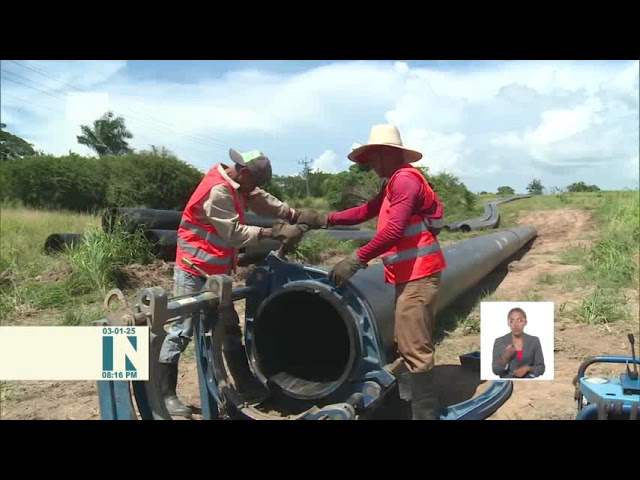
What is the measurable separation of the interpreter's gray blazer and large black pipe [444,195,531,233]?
693 centimetres

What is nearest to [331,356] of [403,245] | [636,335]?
[403,245]

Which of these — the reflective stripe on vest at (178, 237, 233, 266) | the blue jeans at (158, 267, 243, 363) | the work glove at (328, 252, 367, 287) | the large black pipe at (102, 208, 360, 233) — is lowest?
the blue jeans at (158, 267, 243, 363)

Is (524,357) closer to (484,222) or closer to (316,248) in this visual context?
(316,248)

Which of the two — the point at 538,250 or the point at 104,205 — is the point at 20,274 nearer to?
the point at 104,205

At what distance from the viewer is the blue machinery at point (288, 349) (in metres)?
2.25

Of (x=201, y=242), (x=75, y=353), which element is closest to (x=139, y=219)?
(x=201, y=242)

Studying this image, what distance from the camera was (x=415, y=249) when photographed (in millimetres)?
2766

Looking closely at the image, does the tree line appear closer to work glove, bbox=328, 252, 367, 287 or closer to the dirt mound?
the dirt mound

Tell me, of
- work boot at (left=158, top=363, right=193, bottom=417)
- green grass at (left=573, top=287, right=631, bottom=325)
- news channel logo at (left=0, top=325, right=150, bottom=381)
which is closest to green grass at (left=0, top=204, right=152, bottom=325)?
work boot at (left=158, top=363, right=193, bottom=417)

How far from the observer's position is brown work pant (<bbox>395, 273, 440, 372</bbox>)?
8.95ft

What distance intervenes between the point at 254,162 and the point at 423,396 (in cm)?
154

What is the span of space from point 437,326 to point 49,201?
15.8 ft

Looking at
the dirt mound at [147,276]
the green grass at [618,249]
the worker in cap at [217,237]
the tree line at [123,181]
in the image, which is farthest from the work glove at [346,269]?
the green grass at [618,249]

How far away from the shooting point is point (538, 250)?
9523mm
